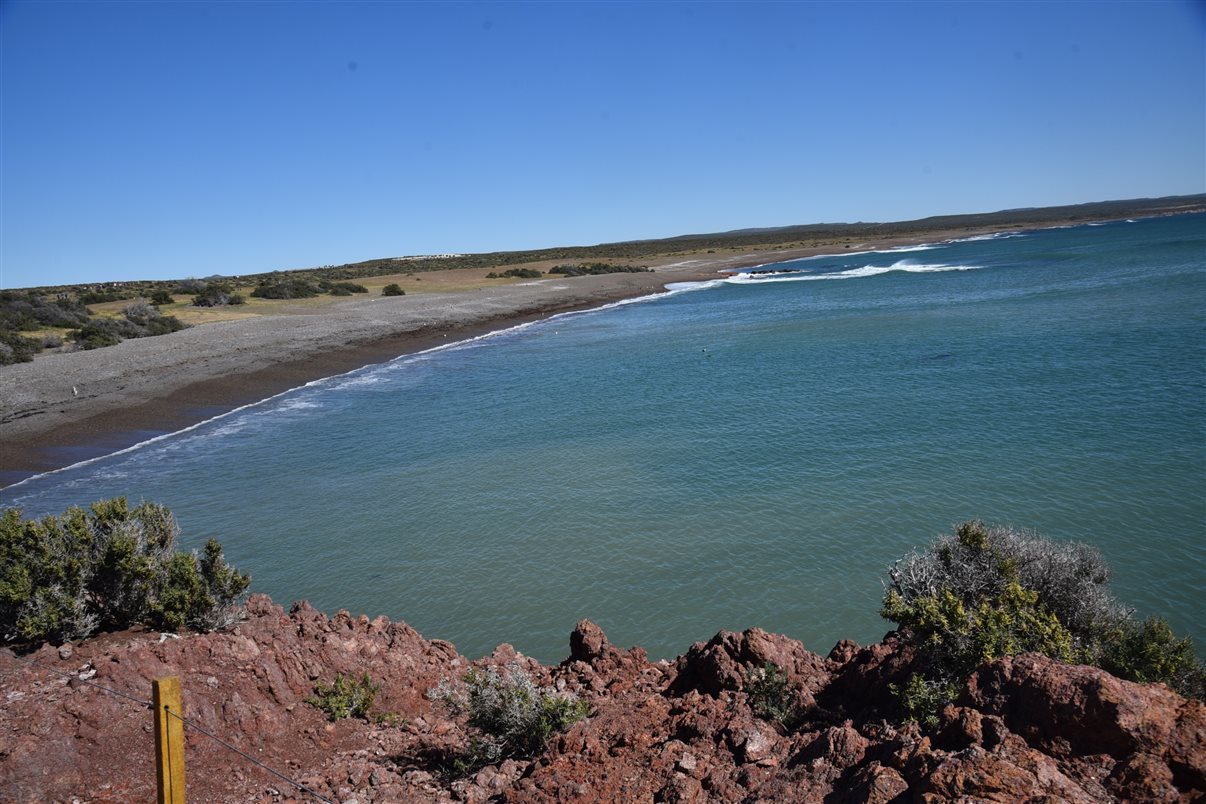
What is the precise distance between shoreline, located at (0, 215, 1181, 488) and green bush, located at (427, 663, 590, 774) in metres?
18.0

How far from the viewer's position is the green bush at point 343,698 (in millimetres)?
7480

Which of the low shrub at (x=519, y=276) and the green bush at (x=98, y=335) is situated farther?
the low shrub at (x=519, y=276)

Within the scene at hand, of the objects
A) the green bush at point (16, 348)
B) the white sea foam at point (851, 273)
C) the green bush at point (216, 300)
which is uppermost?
the green bush at point (216, 300)

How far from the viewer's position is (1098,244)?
92188mm

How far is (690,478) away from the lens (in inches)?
664

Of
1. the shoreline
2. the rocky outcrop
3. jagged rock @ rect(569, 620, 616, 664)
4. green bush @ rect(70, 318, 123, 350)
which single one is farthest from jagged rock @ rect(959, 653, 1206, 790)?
green bush @ rect(70, 318, 123, 350)

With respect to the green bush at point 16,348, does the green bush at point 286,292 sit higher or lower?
higher

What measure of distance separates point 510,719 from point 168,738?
278cm

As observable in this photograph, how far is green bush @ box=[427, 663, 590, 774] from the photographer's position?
6547mm

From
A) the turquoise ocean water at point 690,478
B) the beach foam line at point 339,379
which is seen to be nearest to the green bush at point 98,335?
the beach foam line at point 339,379

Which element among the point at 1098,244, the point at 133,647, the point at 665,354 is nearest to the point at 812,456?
the point at 133,647

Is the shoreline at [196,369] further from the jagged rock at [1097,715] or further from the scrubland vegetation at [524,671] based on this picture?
the jagged rock at [1097,715]

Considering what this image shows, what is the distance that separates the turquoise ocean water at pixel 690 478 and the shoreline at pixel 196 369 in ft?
5.34

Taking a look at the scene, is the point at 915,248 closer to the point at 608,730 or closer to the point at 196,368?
the point at 196,368
